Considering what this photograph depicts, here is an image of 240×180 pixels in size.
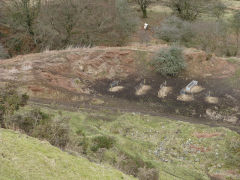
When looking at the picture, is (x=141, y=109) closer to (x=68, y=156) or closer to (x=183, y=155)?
(x=183, y=155)

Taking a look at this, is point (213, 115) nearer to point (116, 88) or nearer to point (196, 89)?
point (196, 89)

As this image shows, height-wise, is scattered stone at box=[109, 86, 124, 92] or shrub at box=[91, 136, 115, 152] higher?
scattered stone at box=[109, 86, 124, 92]

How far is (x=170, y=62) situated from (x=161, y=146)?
12770mm

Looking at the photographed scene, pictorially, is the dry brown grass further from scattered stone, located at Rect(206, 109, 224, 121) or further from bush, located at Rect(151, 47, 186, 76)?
scattered stone, located at Rect(206, 109, 224, 121)

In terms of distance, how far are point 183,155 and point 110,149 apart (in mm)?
5160

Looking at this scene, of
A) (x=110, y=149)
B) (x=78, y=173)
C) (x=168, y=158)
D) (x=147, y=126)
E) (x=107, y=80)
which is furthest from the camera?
(x=107, y=80)

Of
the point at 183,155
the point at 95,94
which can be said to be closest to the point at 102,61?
the point at 95,94

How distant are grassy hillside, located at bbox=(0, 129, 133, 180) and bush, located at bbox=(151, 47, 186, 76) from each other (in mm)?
19183

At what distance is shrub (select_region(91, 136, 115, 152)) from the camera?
40.7 feet

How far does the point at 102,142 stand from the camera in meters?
12.8

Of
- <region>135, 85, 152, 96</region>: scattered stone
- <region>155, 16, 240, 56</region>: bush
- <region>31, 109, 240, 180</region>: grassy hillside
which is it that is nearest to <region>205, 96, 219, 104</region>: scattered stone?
<region>31, 109, 240, 180</region>: grassy hillside

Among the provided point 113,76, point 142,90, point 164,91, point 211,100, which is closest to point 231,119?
point 211,100

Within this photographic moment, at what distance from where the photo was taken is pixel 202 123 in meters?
19.2

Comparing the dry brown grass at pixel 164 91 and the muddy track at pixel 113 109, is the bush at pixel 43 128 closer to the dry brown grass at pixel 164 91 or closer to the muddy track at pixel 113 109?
the muddy track at pixel 113 109
